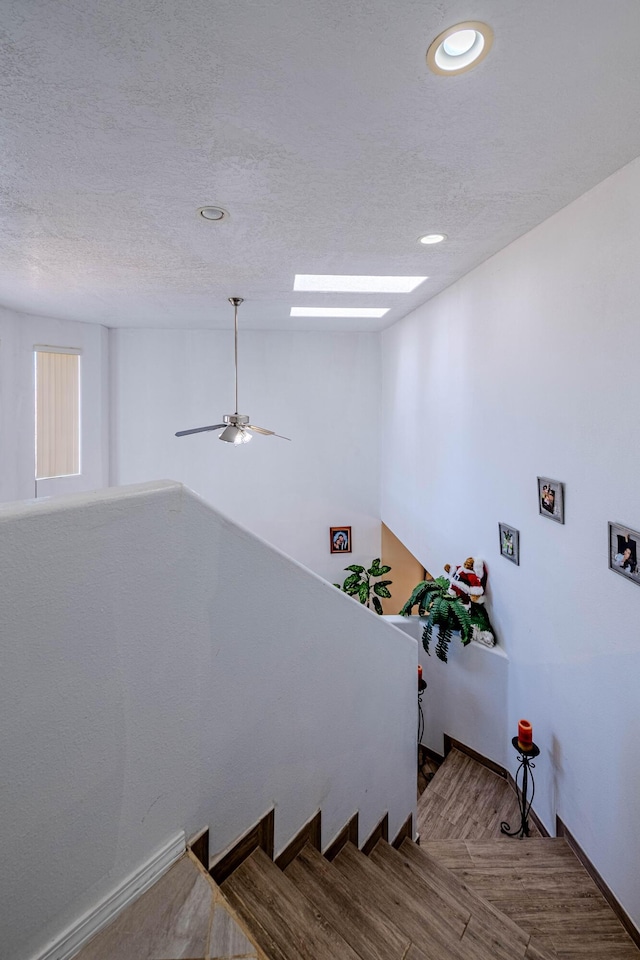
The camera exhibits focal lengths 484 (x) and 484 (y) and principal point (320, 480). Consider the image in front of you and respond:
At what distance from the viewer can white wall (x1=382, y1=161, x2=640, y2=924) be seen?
2.28 meters

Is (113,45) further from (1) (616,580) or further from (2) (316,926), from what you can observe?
(1) (616,580)

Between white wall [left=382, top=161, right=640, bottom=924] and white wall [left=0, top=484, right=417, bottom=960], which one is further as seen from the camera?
white wall [left=382, top=161, right=640, bottom=924]

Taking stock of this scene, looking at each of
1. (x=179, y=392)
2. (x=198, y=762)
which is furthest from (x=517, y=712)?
(x=179, y=392)

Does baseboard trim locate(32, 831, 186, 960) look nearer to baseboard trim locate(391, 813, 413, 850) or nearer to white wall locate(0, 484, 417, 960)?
white wall locate(0, 484, 417, 960)

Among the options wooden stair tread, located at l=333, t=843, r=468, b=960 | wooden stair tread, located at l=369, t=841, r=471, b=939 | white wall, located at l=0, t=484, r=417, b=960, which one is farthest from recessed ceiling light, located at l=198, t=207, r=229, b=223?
wooden stair tread, located at l=369, t=841, r=471, b=939

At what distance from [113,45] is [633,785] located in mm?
3554

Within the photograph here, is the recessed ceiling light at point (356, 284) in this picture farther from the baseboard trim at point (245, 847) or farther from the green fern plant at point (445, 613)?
the baseboard trim at point (245, 847)

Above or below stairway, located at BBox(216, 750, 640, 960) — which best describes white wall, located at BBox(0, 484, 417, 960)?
above

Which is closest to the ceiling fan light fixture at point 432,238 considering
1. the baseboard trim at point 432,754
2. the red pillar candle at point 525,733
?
the red pillar candle at point 525,733

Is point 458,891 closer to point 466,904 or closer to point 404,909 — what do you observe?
point 466,904

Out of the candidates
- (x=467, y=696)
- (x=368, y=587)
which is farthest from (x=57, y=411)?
(x=467, y=696)

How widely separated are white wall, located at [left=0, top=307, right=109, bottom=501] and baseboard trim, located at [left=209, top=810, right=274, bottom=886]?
183 inches

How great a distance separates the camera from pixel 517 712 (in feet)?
11.5

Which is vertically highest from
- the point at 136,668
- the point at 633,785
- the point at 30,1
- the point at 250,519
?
the point at 30,1
